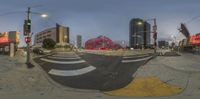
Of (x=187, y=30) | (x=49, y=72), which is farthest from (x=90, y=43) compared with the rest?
(x=49, y=72)

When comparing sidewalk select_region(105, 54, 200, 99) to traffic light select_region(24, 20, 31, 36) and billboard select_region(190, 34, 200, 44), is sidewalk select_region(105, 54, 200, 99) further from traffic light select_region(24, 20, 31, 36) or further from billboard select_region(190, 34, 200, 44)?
billboard select_region(190, 34, 200, 44)

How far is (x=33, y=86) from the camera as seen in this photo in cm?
3114

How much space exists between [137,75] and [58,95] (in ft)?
34.4

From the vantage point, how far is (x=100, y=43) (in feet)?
378

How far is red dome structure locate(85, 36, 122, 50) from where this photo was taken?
375ft

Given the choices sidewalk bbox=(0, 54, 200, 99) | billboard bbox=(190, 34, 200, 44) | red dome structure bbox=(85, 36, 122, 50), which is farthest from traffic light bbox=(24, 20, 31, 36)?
billboard bbox=(190, 34, 200, 44)

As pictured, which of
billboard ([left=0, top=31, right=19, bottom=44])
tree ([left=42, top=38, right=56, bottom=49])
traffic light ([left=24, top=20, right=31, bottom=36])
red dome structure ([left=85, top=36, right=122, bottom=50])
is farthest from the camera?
tree ([left=42, top=38, right=56, bottom=49])

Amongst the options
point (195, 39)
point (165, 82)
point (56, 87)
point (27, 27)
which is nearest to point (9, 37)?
point (27, 27)

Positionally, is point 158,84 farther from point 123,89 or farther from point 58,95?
point 58,95

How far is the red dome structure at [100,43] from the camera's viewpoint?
375 feet

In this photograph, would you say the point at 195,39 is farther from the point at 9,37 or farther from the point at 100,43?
the point at 9,37

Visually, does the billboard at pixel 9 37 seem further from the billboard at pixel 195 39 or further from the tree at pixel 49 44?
the billboard at pixel 195 39

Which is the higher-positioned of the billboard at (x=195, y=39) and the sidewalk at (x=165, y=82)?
the billboard at (x=195, y=39)

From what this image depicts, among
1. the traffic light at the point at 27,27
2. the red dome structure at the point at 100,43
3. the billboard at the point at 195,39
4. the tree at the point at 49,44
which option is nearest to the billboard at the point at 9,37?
the tree at the point at 49,44
